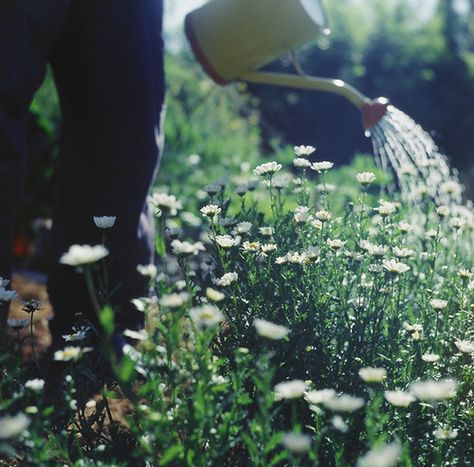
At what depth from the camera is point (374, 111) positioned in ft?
8.30

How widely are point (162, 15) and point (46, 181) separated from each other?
2.07 m

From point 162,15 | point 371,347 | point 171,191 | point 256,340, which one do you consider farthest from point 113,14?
point 171,191

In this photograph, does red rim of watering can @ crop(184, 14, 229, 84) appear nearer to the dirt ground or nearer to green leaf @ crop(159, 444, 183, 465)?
the dirt ground

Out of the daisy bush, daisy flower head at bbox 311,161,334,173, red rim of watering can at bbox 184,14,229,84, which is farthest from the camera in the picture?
red rim of watering can at bbox 184,14,229,84

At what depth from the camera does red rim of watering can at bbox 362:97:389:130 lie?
8.27 ft

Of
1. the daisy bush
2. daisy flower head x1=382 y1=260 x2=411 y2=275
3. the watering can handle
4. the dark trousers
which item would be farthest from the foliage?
daisy flower head x1=382 y1=260 x2=411 y2=275

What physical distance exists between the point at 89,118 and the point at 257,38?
2.65 feet

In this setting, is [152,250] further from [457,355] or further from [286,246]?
[457,355]

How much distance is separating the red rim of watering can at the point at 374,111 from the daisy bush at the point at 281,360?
0.66 metres

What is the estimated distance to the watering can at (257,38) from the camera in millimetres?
2525

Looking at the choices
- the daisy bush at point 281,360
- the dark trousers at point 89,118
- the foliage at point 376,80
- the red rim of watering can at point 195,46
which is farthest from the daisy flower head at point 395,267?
the foliage at point 376,80

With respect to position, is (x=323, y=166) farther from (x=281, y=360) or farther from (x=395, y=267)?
(x=281, y=360)

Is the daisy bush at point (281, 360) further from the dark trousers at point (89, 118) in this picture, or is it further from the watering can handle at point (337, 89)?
the watering can handle at point (337, 89)

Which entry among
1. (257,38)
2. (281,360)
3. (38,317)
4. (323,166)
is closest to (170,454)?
(281,360)
